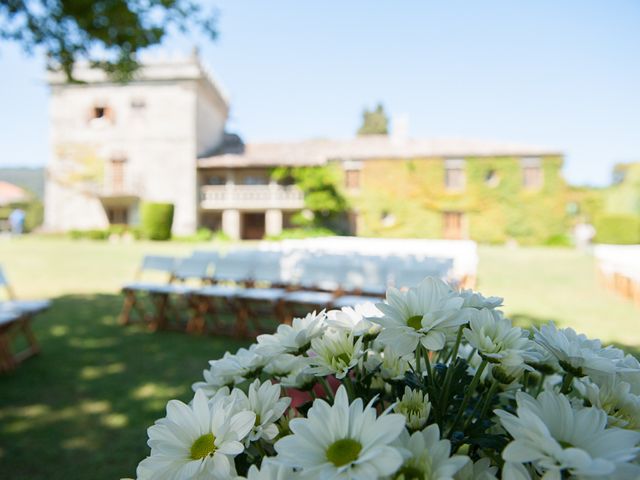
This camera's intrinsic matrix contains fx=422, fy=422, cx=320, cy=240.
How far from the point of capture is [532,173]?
24953mm

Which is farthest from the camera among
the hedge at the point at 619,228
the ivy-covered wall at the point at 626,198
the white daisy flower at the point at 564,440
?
the ivy-covered wall at the point at 626,198

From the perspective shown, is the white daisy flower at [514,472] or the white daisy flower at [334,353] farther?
the white daisy flower at [334,353]

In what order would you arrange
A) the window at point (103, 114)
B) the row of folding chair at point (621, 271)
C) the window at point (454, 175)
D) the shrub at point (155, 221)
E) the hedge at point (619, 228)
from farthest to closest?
the window at point (103, 114), the window at point (454, 175), the shrub at point (155, 221), the hedge at point (619, 228), the row of folding chair at point (621, 271)

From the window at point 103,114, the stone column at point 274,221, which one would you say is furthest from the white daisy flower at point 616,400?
the window at point 103,114

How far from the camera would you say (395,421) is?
551 mm

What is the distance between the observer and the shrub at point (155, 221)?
922 inches

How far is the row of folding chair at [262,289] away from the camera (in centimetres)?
578

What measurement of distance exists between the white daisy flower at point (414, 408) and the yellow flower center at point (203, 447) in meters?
0.30

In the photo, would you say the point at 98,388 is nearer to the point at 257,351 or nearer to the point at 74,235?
the point at 257,351

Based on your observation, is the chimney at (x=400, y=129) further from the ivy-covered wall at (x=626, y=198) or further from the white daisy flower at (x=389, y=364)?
the white daisy flower at (x=389, y=364)

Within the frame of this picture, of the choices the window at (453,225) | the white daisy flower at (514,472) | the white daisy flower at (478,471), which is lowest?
the white daisy flower at (478,471)

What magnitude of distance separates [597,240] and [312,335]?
2597 cm

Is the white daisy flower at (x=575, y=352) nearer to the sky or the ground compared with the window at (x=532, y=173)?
nearer to the ground

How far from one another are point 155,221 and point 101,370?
2033cm
